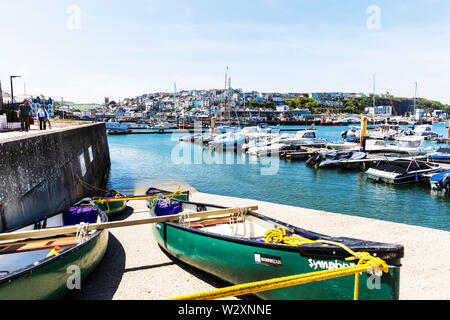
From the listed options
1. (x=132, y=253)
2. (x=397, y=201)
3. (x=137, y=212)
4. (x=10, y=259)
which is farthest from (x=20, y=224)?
(x=397, y=201)

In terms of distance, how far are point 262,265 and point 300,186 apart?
19809 millimetres

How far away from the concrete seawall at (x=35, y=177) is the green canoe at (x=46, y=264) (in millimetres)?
561

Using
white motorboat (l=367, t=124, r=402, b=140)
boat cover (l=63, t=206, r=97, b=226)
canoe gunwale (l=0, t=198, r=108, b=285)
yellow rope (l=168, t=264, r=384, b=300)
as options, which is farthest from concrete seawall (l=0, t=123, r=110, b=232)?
white motorboat (l=367, t=124, r=402, b=140)

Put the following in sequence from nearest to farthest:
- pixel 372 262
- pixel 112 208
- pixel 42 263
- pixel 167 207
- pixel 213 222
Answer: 1. pixel 372 262
2. pixel 42 263
3. pixel 213 222
4. pixel 167 207
5. pixel 112 208

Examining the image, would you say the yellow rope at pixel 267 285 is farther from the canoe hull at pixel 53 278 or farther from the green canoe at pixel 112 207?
the green canoe at pixel 112 207

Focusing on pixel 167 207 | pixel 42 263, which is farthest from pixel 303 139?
pixel 42 263

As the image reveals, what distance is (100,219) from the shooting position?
9320 mm

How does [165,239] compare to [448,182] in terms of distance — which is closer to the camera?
[165,239]

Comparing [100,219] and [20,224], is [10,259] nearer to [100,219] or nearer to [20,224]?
[20,224]

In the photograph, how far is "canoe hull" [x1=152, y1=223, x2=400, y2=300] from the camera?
480cm

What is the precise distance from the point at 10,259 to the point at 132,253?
3176 mm

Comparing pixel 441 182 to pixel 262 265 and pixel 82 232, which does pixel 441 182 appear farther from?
pixel 82 232

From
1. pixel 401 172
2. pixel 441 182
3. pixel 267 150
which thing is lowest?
pixel 441 182

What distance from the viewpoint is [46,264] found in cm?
566
